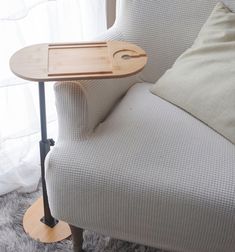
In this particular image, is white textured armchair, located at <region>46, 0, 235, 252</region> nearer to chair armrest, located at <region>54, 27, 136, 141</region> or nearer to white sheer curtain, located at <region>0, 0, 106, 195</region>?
chair armrest, located at <region>54, 27, 136, 141</region>

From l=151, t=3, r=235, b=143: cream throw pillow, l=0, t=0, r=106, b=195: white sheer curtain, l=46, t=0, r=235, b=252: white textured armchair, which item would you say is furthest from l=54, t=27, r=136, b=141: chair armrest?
l=0, t=0, r=106, b=195: white sheer curtain

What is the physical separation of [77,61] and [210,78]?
40cm

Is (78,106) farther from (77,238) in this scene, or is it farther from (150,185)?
(77,238)

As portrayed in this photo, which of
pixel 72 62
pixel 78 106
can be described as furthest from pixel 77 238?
pixel 72 62

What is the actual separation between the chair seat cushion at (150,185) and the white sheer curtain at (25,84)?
1.44 ft

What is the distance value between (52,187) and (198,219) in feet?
1.30

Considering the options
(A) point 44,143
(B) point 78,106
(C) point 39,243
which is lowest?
(C) point 39,243

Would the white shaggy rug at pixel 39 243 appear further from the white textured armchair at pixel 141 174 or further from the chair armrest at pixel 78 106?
the chair armrest at pixel 78 106

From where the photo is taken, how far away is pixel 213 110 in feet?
3.37

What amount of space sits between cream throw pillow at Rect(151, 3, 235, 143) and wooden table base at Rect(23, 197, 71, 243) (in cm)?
59

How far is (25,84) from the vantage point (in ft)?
4.38

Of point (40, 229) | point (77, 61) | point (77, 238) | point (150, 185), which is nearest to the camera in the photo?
point (150, 185)

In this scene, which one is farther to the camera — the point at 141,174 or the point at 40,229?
the point at 40,229

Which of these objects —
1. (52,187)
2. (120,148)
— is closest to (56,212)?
(52,187)
